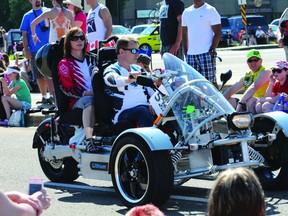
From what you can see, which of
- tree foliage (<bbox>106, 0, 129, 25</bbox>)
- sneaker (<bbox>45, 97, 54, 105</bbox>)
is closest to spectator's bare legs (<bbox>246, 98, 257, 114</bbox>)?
sneaker (<bbox>45, 97, 54, 105</bbox>)

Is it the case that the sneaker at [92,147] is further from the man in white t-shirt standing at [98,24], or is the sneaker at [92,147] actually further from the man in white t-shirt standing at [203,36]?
the man in white t-shirt standing at [98,24]

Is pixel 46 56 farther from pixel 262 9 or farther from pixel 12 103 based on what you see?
pixel 262 9

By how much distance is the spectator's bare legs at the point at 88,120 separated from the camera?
28.9 feet

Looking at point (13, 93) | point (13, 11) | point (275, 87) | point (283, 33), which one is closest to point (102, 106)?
point (275, 87)

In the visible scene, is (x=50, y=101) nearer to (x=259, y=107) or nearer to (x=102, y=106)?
(x=259, y=107)

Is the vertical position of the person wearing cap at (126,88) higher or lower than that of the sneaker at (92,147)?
higher

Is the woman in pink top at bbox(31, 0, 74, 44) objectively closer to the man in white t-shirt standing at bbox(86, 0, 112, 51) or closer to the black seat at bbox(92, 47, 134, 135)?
the man in white t-shirt standing at bbox(86, 0, 112, 51)

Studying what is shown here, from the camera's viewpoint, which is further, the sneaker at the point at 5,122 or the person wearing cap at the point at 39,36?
the sneaker at the point at 5,122

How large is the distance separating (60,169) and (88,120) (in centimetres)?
107

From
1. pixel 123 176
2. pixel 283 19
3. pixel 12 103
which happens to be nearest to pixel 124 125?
pixel 123 176

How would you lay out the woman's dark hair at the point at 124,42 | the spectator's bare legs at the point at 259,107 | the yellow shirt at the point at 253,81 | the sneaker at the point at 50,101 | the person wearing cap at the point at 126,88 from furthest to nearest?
the sneaker at the point at 50,101 < the yellow shirt at the point at 253,81 < the spectator's bare legs at the point at 259,107 < the woman's dark hair at the point at 124,42 < the person wearing cap at the point at 126,88

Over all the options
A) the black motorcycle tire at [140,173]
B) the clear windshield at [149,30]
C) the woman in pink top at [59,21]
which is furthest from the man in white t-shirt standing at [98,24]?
the clear windshield at [149,30]

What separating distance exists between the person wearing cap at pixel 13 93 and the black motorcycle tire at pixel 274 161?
7.57 m

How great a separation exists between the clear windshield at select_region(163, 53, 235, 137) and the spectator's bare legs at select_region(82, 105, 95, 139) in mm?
1078
